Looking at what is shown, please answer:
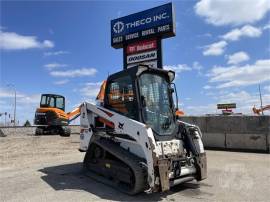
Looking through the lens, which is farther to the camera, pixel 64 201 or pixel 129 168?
pixel 129 168

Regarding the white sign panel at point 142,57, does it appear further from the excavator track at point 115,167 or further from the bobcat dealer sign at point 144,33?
the excavator track at point 115,167

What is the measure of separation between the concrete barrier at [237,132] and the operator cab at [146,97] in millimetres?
7407

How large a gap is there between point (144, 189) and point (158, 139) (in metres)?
1.12

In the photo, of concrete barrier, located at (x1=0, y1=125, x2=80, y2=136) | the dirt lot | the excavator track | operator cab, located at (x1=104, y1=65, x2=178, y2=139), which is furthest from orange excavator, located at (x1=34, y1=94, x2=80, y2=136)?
operator cab, located at (x1=104, y1=65, x2=178, y2=139)

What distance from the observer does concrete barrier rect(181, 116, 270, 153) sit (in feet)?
44.9

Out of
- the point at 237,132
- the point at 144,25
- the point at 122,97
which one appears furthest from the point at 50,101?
the point at 122,97

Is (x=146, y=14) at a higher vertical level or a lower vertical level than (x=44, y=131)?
higher

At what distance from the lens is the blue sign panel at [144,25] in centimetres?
1728

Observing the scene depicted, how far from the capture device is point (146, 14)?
713 inches

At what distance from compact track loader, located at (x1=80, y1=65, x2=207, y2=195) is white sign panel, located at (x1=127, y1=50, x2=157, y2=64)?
32.4 ft

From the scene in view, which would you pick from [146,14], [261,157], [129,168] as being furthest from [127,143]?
[146,14]

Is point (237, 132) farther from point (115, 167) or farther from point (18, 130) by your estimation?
point (18, 130)

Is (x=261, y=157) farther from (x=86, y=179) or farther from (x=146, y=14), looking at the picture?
(x=146, y=14)

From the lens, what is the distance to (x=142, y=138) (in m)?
6.55
